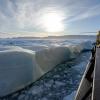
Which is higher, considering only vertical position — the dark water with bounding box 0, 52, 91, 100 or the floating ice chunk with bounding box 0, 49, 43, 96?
the floating ice chunk with bounding box 0, 49, 43, 96

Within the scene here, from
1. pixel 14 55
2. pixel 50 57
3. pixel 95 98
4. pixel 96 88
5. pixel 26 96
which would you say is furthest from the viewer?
pixel 50 57

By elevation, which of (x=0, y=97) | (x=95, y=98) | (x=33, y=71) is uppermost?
(x=95, y=98)

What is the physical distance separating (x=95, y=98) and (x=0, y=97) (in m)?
4.13

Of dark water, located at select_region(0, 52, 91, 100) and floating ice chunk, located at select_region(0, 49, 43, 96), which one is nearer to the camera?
dark water, located at select_region(0, 52, 91, 100)

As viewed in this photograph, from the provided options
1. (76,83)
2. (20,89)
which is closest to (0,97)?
(20,89)

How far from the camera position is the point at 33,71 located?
664cm

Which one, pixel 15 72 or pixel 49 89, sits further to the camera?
pixel 15 72

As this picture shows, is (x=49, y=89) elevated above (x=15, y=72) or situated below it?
below

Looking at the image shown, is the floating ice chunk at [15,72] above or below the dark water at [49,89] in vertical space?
above

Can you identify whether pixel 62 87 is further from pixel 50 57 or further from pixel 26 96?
pixel 50 57

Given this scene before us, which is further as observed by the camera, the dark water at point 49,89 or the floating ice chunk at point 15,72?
the floating ice chunk at point 15,72

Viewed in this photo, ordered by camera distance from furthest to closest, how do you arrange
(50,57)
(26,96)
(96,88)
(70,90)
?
(50,57)
(70,90)
(26,96)
(96,88)

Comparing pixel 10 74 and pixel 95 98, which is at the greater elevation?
pixel 95 98

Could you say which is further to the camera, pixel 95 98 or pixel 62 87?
pixel 62 87
